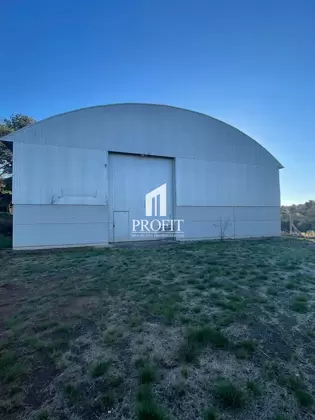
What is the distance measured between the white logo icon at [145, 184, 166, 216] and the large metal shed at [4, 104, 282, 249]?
10.3 inches

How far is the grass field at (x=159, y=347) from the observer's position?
1.83 metres

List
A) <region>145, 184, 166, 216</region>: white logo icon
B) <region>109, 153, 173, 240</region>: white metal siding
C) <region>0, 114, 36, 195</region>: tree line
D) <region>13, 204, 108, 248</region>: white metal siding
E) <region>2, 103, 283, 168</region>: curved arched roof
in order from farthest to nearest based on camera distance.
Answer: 1. <region>0, 114, 36, 195</region>: tree line
2. <region>145, 184, 166, 216</region>: white logo icon
3. <region>109, 153, 173, 240</region>: white metal siding
4. <region>2, 103, 283, 168</region>: curved arched roof
5. <region>13, 204, 108, 248</region>: white metal siding

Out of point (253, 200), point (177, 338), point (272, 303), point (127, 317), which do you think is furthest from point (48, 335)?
point (253, 200)

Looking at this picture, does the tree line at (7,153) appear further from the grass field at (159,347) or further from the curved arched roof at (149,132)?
the grass field at (159,347)

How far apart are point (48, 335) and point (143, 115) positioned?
10.5m

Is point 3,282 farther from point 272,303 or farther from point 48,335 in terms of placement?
point 272,303

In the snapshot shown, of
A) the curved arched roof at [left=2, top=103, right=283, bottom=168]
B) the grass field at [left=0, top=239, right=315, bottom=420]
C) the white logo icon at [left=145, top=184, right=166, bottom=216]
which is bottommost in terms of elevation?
the grass field at [left=0, top=239, right=315, bottom=420]

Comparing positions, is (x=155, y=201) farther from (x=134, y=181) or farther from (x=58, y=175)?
(x=58, y=175)

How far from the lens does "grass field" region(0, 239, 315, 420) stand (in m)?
1.83

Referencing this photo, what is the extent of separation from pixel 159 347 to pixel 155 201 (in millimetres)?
9033

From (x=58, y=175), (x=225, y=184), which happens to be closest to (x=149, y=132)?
(x=58, y=175)

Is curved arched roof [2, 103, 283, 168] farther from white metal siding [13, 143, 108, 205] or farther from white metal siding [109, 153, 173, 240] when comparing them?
white metal siding [109, 153, 173, 240]

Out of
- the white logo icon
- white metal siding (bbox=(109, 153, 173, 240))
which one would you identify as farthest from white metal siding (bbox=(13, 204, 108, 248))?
the white logo icon

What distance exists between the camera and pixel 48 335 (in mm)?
2854
